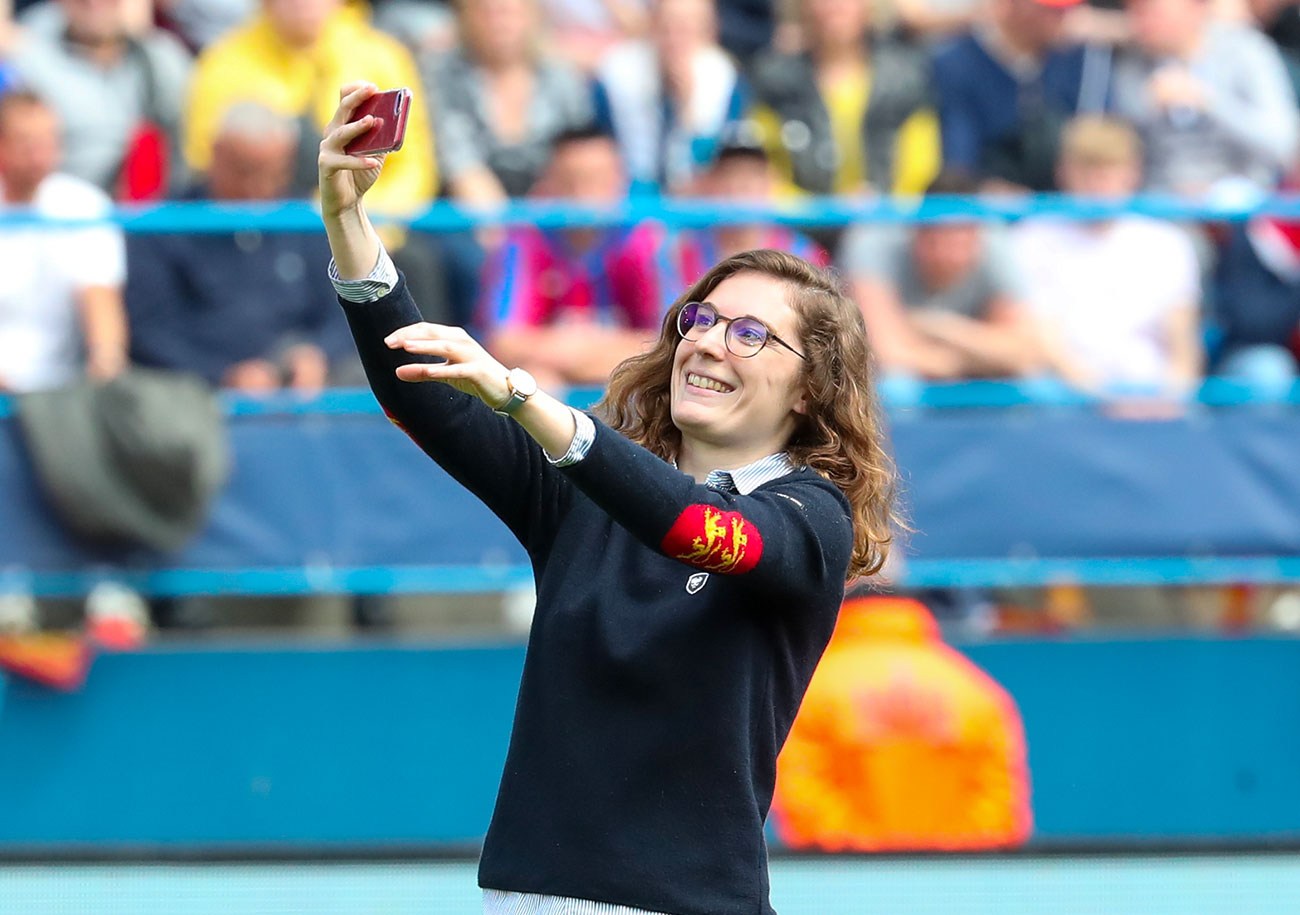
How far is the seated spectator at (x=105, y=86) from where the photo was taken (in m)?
6.75

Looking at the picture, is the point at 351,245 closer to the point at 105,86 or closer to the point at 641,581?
the point at 641,581

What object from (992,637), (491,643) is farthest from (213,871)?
(992,637)

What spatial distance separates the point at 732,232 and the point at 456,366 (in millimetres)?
3586

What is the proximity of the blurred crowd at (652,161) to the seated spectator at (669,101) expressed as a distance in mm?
13

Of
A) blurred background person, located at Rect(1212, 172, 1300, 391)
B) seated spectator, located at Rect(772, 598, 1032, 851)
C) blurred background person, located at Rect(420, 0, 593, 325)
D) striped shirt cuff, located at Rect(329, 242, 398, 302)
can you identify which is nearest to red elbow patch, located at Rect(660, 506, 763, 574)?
striped shirt cuff, located at Rect(329, 242, 398, 302)

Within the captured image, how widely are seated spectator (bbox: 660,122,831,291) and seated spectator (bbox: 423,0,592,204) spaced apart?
0.80 metres

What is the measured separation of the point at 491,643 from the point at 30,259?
187 centimetres

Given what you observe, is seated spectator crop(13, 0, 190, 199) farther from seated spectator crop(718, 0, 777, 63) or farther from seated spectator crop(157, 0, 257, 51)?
seated spectator crop(718, 0, 777, 63)

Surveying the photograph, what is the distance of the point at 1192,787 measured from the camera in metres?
5.66

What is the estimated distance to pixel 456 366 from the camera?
Result: 7.08 feet

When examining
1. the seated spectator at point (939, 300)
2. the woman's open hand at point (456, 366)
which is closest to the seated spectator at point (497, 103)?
the seated spectator at point (939, 300)

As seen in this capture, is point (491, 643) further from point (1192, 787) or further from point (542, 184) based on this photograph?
point (1192, 787)

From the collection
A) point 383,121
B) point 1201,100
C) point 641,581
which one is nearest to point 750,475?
point 641,581

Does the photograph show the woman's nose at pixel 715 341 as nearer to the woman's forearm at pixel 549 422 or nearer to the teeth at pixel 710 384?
the teeth at pixel 710 384
